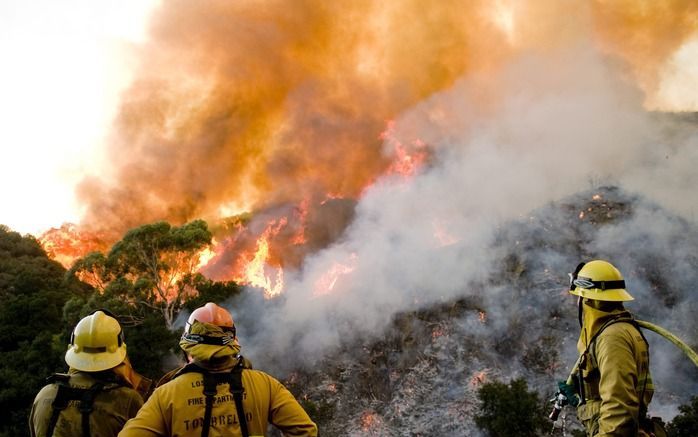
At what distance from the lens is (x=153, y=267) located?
28.0 meters

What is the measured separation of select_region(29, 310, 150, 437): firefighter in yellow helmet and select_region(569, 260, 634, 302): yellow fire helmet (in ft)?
13.4

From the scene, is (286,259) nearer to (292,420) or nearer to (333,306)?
A: (333,306)

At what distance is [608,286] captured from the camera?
4.18m

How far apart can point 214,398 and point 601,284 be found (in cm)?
338

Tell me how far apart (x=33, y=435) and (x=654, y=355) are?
876 inches

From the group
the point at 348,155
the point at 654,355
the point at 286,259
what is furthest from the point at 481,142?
the point at 654,355

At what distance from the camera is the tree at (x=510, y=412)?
16.5 m

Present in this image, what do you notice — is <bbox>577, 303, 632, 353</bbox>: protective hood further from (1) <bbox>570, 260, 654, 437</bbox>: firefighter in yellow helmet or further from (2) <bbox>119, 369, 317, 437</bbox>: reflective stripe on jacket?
(2) <bbox>119, 369, 317, 437</bbox>: reflective stripe on jacket

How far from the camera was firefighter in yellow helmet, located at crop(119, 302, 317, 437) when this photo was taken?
3.14 metres

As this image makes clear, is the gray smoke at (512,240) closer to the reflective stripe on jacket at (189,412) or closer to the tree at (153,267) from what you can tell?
the tree at (153,267)

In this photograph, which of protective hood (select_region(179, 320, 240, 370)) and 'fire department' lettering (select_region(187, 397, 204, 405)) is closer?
'fire department' lettering (select_region(187, 397, 204, 405))

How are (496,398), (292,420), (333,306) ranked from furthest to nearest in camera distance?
(333,306) → (496,398) → (292,420)

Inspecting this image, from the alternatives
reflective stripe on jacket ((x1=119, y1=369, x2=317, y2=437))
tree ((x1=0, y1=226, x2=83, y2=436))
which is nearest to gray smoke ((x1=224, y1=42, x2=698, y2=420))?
tree ((x1=0, y1=226, x2=83, y2=436))

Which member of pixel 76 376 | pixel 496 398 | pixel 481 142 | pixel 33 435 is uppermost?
pixel 481 142
